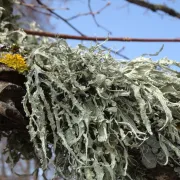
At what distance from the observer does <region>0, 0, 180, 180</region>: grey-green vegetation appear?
0.45 metres

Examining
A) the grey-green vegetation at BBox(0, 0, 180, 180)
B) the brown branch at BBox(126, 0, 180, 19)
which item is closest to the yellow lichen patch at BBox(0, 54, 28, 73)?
the grey-green vegetation at BBox(0, 0, 180, 180)

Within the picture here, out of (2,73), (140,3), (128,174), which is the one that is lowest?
(128,174)

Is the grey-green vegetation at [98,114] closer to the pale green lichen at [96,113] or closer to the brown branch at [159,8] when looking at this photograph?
the pale green lichen at [96,113]

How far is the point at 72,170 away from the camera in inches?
18.4

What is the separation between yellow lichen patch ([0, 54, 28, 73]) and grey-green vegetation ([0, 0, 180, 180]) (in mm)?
10

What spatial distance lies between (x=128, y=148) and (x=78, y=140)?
7 centimetres

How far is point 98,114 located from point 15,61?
0.48ft

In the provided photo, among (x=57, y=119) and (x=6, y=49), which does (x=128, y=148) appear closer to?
(x=57, y=119)

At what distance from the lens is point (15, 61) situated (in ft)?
1.65

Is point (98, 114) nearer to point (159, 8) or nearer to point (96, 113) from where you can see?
point (96, 113)

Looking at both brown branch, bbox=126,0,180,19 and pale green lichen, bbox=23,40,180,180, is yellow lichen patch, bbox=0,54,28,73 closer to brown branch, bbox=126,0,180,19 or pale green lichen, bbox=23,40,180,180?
pale green lichen, bbox=23,40,180,180

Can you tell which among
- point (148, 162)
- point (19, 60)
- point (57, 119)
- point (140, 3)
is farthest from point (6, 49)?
point (140, 3)

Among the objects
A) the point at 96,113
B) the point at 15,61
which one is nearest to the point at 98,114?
the point at 96,113

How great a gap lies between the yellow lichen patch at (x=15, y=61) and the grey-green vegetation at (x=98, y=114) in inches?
0.4
